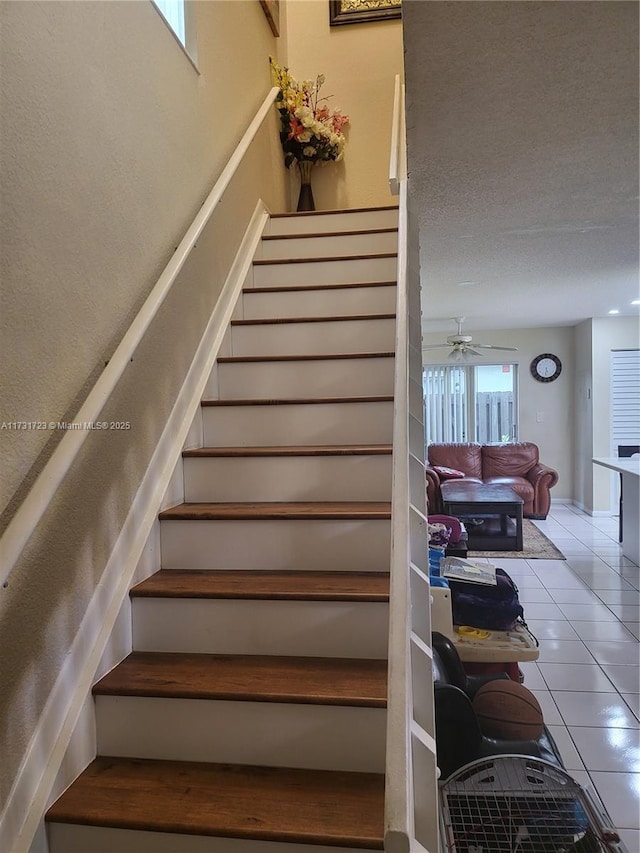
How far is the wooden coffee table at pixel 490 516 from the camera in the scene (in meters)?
5.62

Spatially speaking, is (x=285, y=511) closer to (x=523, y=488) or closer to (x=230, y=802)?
(x=230, y=802)

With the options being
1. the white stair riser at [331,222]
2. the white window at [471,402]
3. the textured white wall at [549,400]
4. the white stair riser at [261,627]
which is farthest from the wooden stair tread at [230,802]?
the textured white wall at [549,400]

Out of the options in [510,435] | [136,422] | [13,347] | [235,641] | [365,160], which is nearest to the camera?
[13,347]

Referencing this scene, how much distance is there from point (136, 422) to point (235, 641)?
76 cm

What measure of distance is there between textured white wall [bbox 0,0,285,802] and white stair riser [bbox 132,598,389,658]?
0.84ft

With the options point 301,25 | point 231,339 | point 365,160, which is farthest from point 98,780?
point 301,25

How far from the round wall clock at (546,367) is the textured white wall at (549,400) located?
0.19ft

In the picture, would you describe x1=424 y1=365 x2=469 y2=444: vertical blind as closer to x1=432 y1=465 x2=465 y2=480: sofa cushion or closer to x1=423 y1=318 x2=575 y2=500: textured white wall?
x1=423 y1=318 x2=575 y2=500: textured white wall

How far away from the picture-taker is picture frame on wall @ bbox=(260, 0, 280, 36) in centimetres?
372

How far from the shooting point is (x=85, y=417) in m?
1.45

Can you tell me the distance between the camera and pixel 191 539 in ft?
6.46

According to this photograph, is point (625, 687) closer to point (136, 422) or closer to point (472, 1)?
point (136, 422)

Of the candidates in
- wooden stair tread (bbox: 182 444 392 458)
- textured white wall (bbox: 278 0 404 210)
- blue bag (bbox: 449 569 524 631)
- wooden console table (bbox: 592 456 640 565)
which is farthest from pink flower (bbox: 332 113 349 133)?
wooden console table (bbox: 592 456 640 565)

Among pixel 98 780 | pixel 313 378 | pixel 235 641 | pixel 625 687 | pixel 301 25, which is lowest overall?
pixel 625 687
